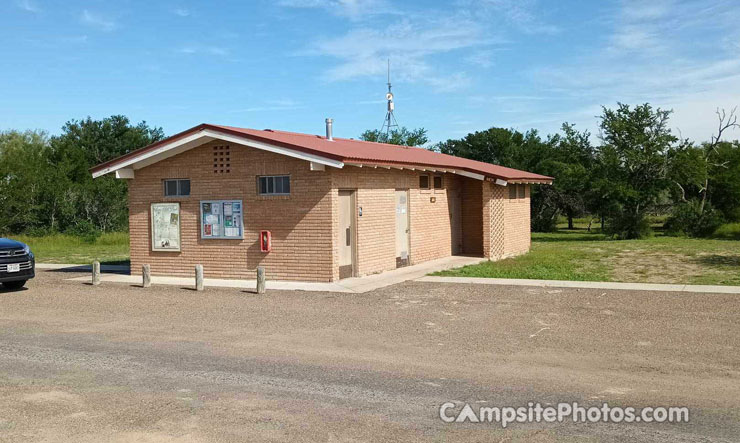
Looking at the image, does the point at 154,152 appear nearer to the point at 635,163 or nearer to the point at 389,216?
the point at 389,216

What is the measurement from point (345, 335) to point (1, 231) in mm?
33788

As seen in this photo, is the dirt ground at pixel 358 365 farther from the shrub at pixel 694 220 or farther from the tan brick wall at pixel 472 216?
the shrub at pixel 694 220

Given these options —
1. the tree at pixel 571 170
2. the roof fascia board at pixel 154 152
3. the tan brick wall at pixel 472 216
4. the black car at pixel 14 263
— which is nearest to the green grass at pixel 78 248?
the roof fascia board at pixel 154 152

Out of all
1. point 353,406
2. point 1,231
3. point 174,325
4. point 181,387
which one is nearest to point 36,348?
point 174,325

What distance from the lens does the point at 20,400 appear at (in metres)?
7.41

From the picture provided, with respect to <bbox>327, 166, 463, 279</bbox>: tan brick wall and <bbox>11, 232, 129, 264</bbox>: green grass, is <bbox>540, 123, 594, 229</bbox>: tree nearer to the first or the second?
<bbox>327, 166, 463, 279</bbox>: tan brick wall

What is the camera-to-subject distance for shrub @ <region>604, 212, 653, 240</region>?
34.7 m

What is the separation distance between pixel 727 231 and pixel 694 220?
1.69 meters

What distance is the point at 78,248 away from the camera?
32219 mm

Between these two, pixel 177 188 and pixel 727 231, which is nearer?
pixel 177 188

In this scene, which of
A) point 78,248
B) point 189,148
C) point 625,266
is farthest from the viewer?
point 78,248

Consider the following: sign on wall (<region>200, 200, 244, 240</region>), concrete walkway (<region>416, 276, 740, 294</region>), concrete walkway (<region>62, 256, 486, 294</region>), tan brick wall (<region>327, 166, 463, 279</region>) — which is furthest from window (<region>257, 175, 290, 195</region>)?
concrete walkway (<region>416, 276, 740, 294</region>)

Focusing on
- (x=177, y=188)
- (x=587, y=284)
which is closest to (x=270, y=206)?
(x=177, y=188)

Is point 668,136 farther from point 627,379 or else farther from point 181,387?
point 181,387
